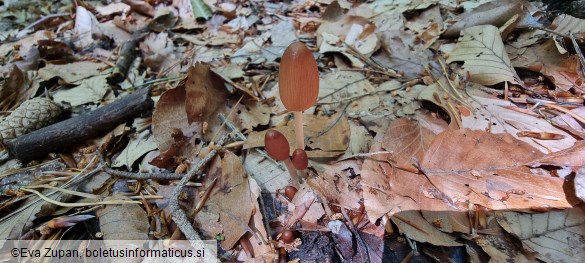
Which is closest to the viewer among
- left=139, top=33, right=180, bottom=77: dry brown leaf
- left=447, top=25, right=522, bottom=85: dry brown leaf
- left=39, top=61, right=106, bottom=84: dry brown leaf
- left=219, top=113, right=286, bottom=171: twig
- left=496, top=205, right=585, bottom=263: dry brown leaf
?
left=496, top=205, right=585, bottom=263: dry brown leaf

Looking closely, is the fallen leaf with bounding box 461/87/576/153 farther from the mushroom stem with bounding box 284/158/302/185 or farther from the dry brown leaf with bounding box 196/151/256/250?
the dry brown leaf with bounding box 196/151/256/250

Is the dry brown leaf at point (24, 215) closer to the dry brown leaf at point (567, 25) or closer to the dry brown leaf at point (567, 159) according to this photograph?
the dry brown leaf at point (567, 159)

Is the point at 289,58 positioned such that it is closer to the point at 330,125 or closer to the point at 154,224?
the point at 330,125

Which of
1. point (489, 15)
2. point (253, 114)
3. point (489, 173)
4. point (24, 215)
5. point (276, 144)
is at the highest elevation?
point (489, 15)

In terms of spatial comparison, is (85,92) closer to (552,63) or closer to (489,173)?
(489,173)

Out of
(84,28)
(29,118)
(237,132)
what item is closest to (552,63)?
(237,132)

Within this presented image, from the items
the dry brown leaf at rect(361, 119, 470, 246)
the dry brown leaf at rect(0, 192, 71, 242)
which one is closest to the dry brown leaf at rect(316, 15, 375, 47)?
the dry brown leaf at rect(361, 119, 470, 246)
